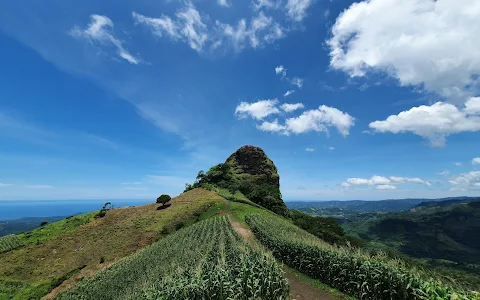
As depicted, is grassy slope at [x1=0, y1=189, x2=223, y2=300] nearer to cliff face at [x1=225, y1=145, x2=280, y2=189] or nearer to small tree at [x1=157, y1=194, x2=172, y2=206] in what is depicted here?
small tree at [x1=157, y1=194, x2=172, y2=206]

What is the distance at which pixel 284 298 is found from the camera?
15047 mm

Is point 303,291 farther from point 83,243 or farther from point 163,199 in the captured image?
point 163,199

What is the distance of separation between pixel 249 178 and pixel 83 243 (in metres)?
83.3

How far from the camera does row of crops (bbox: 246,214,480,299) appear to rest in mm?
12679

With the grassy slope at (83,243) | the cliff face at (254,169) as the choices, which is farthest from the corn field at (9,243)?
the cliff face at (254,169)

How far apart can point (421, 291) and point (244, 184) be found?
104991 mm

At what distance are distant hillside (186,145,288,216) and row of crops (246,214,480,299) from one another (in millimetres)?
74919

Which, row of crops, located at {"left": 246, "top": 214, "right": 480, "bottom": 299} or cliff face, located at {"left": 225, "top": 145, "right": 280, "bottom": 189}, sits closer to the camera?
row of crops, located at {"left": 246, "top": 214, "right": 480, "bottom": 299}

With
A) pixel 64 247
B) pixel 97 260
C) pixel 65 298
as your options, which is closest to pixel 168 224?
pixel 97 260

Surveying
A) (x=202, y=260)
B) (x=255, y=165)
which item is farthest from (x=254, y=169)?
(x=202, y=260)

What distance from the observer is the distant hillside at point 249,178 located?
105 m

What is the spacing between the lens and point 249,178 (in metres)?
132

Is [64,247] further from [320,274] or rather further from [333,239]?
[333,239]

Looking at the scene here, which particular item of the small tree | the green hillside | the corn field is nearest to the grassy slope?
the green hillside
